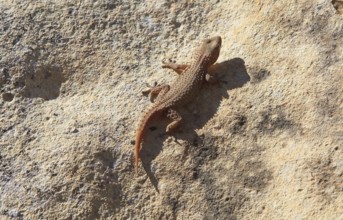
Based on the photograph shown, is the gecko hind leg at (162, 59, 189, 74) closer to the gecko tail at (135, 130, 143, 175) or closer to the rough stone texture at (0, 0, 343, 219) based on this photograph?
the rough stone texture at (0, 0, 343, 219)

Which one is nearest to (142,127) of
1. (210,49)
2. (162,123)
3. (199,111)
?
(162,123)

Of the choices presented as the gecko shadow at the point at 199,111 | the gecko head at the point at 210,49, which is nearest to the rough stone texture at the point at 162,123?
the gecko shadow at the point at 199,111

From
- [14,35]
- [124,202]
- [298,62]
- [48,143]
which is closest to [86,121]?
[48,143]

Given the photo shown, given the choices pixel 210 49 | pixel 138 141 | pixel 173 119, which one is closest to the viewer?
pixel 138 141

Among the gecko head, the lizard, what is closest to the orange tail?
the lizard

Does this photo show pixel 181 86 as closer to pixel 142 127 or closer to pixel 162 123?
pixel 162 123

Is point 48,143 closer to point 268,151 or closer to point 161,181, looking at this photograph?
point 161,181

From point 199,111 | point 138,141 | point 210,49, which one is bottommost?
point 199,111

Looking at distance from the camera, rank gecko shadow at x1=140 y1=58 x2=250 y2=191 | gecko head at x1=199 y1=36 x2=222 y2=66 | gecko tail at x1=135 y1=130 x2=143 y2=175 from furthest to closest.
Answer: gecko head at x1=199 y1=36 x2=222 y2=66 < gecko shadow at x1=140 y1=58 x2=250 y2=191 < gecko tail at x1=135 y1=130 x2=143 y2=175
